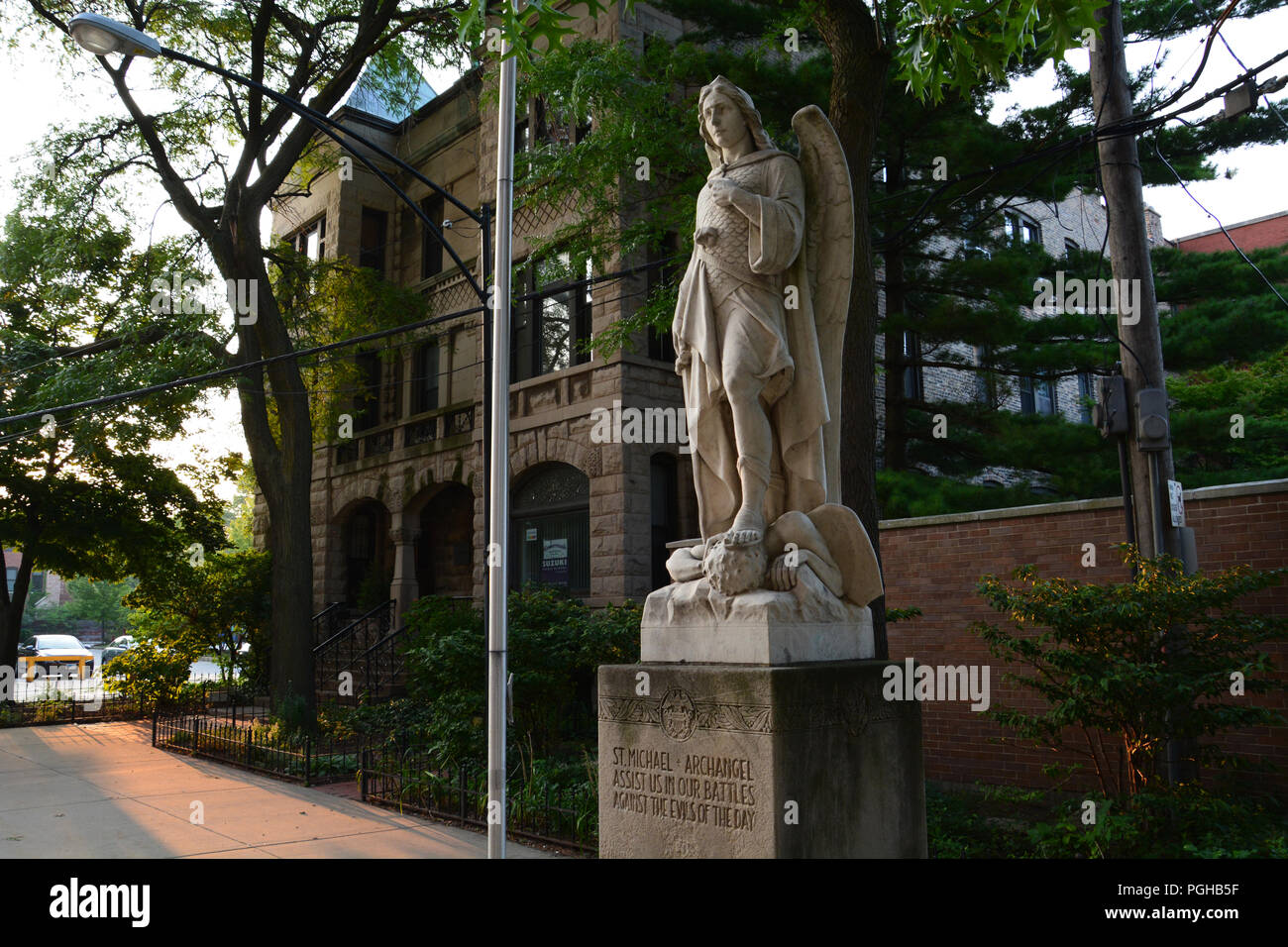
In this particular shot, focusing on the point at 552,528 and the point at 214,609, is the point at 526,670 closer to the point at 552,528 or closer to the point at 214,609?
the point at 552,528

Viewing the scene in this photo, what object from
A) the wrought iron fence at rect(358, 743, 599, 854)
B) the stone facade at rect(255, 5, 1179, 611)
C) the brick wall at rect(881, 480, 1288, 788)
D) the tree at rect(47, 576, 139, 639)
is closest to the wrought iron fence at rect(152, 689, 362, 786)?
the wrought iron fence at rect(358, 743, 599, 854)

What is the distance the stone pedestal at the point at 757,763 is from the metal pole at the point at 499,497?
1519mm

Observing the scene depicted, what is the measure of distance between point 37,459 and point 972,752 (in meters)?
18.4

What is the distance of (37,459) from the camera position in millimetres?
19609

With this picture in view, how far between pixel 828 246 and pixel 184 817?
27.4 feet

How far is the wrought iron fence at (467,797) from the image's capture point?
859 centimetres

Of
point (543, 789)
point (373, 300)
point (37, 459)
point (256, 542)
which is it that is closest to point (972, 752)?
point (543, 789)

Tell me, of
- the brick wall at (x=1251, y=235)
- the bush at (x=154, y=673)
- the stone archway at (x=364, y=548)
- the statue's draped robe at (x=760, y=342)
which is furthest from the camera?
the brick wall at (x=1251, y=235)

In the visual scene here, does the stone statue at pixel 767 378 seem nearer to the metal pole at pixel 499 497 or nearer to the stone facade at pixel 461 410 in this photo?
the metal pole at pixel 499 497

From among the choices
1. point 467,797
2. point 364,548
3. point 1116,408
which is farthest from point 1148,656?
point 364,548

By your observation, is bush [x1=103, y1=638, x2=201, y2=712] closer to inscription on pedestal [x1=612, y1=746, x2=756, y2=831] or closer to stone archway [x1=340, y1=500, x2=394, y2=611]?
stone archway [x1=340, y1=500, x2=394, y2=611]

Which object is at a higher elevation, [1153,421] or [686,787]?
[1153,421]

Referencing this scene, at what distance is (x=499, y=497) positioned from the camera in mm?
7402

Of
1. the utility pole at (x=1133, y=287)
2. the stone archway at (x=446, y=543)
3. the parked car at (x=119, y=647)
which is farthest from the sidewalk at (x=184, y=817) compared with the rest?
the stone archway at (x=446, y=543)
